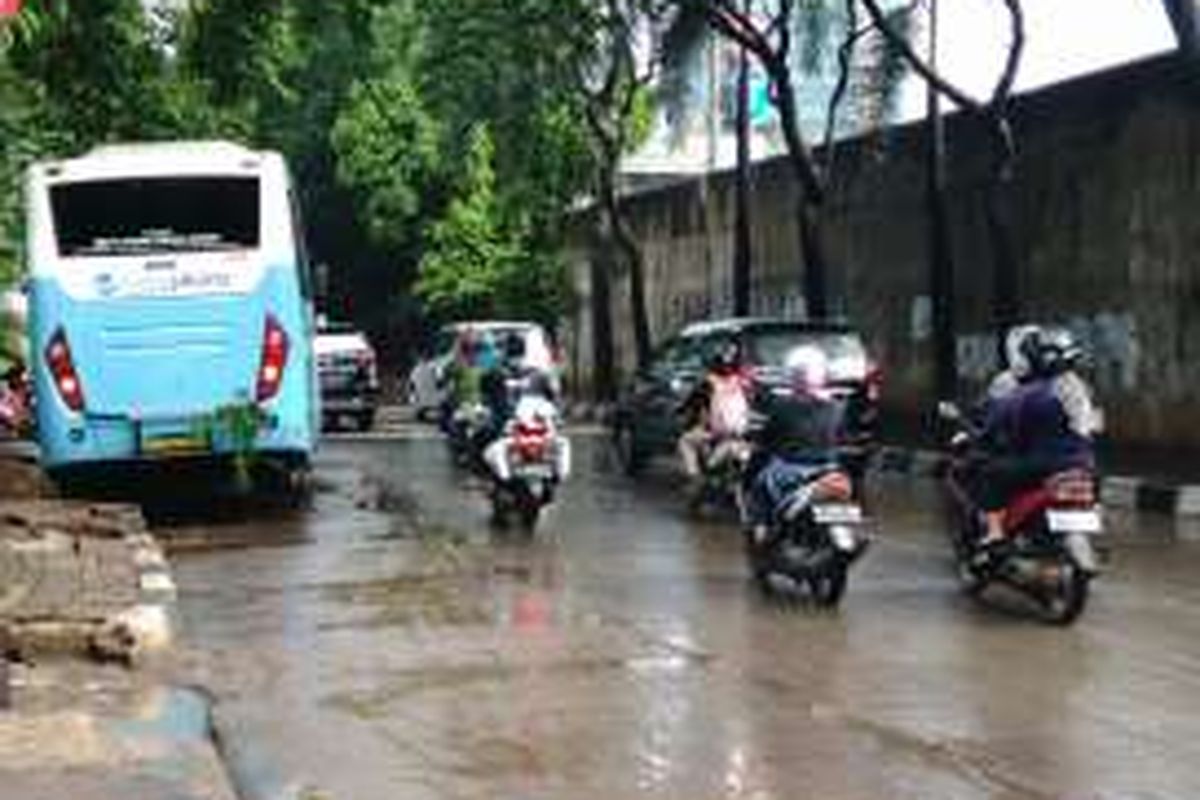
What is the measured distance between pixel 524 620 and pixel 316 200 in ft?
169

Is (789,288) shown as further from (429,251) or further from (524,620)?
(524,620)

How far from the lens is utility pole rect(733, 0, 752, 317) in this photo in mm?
39859

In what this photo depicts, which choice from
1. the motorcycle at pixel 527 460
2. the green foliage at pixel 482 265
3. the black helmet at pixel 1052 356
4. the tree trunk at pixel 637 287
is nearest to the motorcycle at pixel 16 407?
the motorcycle at pixel 527 460

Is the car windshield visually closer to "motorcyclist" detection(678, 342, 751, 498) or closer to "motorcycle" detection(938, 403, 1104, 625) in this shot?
"motorcyclist" detection(678, 342, 751, 498)

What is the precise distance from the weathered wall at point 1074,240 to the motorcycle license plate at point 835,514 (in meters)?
10.3

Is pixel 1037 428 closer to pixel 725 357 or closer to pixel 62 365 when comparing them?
pixel 725 357

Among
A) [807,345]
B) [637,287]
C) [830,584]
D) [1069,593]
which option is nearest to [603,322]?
[637,287]

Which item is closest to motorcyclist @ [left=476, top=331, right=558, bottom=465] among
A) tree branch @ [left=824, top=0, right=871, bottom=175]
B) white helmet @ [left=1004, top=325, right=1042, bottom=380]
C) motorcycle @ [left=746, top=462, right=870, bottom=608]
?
motorcycle @ [left=746, top=462, right=870, bottom=608]

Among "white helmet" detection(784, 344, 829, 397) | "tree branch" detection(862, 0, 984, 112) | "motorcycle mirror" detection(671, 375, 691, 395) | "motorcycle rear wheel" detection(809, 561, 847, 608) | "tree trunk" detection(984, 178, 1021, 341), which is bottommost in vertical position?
"motorcycle rear wheel" detection(809, 561, 847, 608)

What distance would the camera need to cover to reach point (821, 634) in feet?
46.7

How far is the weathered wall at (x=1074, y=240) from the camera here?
92.7ft

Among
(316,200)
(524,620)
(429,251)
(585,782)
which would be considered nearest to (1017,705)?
(585,782)

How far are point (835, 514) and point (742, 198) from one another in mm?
25138

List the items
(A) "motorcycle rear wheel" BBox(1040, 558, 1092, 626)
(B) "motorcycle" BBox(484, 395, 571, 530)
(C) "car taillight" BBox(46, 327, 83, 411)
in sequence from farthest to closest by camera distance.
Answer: (C) "car taillight" BBox(46, 327, 83, 411), (B) "motorcycle" BBox(484, 395, 571, 530), (A) "motorcycle rear wheel" BBox(1040, 558, 1092, 626)
